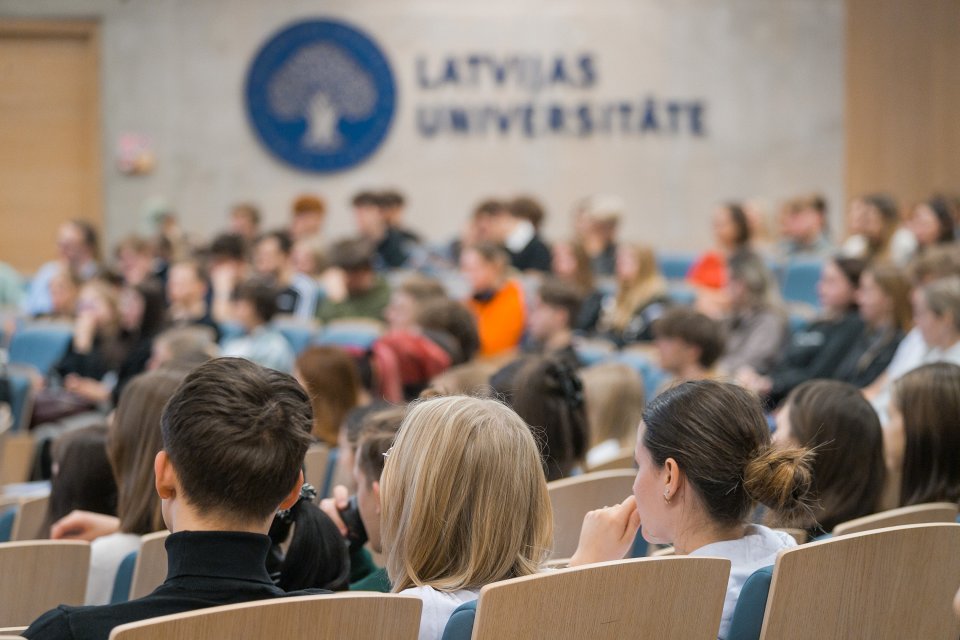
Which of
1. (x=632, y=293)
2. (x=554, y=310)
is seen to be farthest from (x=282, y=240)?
(x=554, y=310)

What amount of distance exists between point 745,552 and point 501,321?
5259 mm

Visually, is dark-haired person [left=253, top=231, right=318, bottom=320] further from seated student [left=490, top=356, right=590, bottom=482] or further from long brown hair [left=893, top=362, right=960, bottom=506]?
long brown hair [left=893, top=362, right=960, bottom=506]

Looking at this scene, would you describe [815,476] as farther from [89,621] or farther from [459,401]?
[89,621]

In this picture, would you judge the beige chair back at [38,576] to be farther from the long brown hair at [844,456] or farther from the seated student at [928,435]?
the seated student at [928,435]

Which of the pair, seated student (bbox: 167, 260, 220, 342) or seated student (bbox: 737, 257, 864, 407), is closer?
seated student (bbox: 737, 257, 864, 407)

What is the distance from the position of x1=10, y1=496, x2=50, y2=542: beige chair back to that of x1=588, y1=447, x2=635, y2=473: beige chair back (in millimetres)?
→ 1596

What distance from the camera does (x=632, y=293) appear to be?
7785 mm

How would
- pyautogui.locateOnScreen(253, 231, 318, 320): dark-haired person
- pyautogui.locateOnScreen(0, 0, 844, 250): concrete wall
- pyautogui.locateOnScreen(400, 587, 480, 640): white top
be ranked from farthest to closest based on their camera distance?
pyautogui.locateOnScreen(0, 0, 844, 250): concrete wall → pyautogui.locateOnScreen(253, 231, 318, 320): dark-haired person → pyautogui.locateOnScreen(400, 587, 480, 640): white top

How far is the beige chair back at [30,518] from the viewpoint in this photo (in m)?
3.21

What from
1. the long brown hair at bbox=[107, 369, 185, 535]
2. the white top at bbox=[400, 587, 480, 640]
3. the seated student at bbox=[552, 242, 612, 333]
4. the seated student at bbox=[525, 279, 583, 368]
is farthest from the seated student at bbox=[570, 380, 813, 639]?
the seated student at bbox=[552, 242, 612, 333]

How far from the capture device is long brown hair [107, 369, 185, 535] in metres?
2.77

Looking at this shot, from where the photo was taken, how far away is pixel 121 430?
2.82 meters

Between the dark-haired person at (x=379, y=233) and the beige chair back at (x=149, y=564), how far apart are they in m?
7.84

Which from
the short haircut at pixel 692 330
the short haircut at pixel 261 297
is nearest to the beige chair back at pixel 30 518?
the short haircut at pixel 692 330
